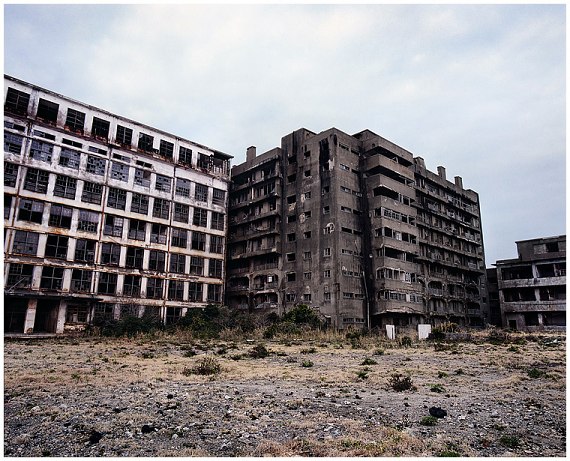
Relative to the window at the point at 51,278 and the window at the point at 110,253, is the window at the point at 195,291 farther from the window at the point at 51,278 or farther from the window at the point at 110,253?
the window at the point at 51,278

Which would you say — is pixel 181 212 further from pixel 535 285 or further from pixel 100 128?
pixel 535 285

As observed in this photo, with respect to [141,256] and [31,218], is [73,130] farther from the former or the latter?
[141,256]

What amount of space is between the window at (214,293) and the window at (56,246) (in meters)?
17.1

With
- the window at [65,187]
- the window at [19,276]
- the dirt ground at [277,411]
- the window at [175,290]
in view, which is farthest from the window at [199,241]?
the dirt ground at [277,411]

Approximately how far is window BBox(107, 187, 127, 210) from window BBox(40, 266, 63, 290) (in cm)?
873

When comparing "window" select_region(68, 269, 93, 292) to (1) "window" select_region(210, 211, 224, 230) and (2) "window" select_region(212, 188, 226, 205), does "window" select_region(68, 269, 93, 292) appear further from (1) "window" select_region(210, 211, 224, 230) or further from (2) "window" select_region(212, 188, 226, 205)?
(2) "window" select_region(212, 188, 226, 205)

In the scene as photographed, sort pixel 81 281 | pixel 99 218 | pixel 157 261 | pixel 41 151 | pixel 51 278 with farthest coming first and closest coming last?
pixel 157 261 → pixel 99 218 → pixel 81 281 → pixel 41 151 → pixel 51 278

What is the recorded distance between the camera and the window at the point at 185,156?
5231 centimetres

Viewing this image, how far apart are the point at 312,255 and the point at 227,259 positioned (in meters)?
14.9

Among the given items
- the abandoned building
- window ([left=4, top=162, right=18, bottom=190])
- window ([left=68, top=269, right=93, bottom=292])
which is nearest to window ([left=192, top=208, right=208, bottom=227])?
the abandoned building

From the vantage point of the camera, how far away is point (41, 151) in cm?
4128

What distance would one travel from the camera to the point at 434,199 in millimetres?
66125

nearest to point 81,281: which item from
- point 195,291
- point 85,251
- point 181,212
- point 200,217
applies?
point 85,251

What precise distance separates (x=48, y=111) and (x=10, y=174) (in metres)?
8.10
